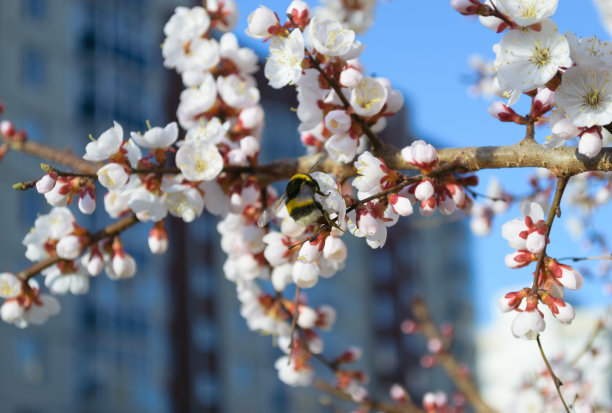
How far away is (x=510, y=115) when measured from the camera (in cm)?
164

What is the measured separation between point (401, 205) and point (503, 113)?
1.03 feet

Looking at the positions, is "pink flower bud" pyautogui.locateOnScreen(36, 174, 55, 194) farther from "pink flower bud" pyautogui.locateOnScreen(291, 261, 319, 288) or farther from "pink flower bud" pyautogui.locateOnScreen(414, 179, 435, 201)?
"pink flower bud" pyautogui.locateOnScreen(414, 179, 435, 201)

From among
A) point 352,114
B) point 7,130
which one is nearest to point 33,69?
point 7,130

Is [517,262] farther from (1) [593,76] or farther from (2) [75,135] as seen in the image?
(2) [75,135]

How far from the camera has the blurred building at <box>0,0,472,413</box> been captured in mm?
17984

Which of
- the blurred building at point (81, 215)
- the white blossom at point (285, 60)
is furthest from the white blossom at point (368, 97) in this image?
the blurred building at point (81, 215)

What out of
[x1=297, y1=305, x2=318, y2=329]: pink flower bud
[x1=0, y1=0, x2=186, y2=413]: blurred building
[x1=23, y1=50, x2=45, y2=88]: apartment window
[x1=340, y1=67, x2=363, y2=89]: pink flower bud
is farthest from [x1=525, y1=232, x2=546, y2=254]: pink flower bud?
[x1=23, y1=50, x2=45, y2=88]: apartment window

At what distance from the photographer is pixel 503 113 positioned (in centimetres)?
164

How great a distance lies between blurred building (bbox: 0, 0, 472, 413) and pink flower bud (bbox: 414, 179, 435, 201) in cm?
1690

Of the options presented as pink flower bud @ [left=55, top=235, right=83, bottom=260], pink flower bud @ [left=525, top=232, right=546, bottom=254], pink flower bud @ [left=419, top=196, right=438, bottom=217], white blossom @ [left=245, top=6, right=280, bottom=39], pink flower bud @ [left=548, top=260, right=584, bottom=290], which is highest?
white blossom @ [left=245, top=6, right=280, bottom=39]

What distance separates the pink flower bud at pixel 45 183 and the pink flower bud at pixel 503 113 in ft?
3.11

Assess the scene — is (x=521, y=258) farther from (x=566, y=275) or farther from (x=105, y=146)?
(x=105, y=146)

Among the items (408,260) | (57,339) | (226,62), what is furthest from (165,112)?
(226,62)

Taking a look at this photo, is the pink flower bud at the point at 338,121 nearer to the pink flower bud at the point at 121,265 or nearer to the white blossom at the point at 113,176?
the white blossom at the point at 113,176
